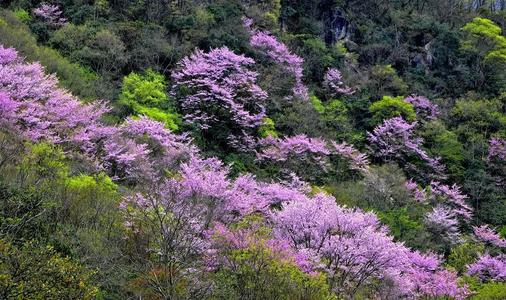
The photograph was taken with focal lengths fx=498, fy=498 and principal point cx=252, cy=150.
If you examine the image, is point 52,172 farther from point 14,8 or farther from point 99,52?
point 14,8

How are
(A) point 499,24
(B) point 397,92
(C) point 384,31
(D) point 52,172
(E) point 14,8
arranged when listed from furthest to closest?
(A) point 499,24, (C) point 384,31, (B) point 397,92, (E) point 14,8, (D) point 52,172

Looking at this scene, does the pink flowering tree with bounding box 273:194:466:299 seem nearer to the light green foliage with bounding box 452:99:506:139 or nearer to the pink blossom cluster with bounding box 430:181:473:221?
the pink blossom cluster with bounding box 430:181:473:221

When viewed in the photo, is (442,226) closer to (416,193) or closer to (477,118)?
(416,193)

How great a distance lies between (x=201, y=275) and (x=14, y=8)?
26.8m

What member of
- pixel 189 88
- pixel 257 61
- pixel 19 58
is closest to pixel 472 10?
pixel 257 61

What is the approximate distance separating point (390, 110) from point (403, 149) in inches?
135

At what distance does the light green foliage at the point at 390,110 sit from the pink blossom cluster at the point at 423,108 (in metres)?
2.01

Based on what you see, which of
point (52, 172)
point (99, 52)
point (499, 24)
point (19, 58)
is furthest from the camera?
point (499, 24)

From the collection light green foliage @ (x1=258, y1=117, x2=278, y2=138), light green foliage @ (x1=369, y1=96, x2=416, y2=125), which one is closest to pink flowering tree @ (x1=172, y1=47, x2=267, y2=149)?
light green foliage @ (x1=258, y1=117, x2=278, y2=138)

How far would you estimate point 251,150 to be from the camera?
95.5 feet

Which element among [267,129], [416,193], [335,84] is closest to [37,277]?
[267,129]

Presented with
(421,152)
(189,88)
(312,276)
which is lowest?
(421,152)

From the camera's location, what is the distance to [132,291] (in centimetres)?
1312

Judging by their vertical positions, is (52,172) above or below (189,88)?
above
